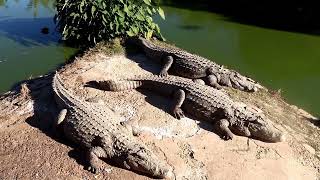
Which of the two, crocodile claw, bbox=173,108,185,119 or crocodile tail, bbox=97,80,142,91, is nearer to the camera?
crocodile claw, bbox=173,108,185,119

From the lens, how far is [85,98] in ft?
22.6

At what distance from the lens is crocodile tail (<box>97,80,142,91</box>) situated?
705cm

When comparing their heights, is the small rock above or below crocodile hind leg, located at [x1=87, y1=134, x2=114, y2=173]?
above

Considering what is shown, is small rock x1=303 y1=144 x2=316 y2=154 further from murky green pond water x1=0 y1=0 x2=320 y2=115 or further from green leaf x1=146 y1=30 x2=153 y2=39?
green leaf x1=146 y1=30 x2=153 y2=39

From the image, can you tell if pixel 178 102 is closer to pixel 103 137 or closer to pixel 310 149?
pixel 103 137

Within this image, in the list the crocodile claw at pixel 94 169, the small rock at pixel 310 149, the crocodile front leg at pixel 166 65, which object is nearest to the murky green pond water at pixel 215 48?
the small rock at pixel 310 149

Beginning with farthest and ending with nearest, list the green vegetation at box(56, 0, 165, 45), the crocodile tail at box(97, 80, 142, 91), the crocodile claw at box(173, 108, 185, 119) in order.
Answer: the green vegetation at box(56, 0, 165, 45), the crocodile tail at box(97, 80, 142, 91), the crocodile claw at box(173, 108, 185, 119)

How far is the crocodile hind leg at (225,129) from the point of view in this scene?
6.33 m

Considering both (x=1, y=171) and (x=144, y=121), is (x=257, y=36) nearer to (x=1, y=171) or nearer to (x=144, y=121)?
(x=144, y=121)

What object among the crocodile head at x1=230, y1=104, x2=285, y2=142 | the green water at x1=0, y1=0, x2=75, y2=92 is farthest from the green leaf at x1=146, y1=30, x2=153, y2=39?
the crocodile head at x1=230, y1=104, x2=285, y2=142

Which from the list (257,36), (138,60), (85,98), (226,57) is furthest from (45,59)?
(257,36)

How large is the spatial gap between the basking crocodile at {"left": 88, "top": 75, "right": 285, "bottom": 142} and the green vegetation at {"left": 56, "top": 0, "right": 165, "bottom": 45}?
8.49 feet

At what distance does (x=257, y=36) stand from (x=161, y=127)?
6.32m

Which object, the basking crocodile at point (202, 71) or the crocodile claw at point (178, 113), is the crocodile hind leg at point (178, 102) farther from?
the basking crocodile at point (202, 71)
